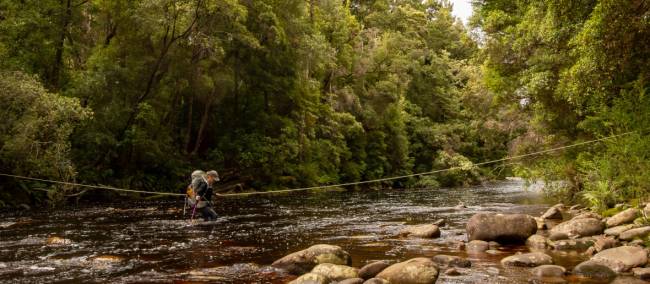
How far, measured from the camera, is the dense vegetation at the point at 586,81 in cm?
1076

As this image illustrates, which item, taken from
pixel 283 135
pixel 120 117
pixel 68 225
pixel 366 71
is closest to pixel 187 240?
pixel 68 225

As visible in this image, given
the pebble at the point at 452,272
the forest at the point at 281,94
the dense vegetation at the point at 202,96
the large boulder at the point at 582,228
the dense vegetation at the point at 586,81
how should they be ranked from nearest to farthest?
the pebble at the point at 452,272
the dense vegetation at the point at 586,81
the large boulder at the point at 582,228
the forest at the point at 281,94
the dense vegetation at the point at 202,96

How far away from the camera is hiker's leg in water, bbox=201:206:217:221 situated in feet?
49.3

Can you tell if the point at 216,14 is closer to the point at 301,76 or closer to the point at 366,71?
the point at 301,76

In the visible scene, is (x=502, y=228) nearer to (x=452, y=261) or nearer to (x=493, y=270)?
(x=452, y=261)

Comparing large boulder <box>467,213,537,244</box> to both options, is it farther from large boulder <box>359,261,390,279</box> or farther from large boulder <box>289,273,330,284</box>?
large boulder <box>289,273,330,284</box>

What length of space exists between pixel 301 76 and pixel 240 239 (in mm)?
23266

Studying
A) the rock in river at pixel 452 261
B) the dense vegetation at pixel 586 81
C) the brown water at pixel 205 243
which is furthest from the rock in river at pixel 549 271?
the dense vegetation at pixel 586 81

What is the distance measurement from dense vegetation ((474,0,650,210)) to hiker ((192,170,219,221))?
28.4 feet

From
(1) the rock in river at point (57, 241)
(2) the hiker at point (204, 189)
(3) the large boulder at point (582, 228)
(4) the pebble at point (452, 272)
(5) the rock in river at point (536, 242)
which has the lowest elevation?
(4) the pebble at point (452, 272)

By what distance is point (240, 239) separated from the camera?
1258cm

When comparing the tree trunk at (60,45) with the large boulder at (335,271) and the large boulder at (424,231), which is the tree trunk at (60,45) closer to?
the large boulder at (424,231)

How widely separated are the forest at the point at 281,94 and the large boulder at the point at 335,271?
20.7ft

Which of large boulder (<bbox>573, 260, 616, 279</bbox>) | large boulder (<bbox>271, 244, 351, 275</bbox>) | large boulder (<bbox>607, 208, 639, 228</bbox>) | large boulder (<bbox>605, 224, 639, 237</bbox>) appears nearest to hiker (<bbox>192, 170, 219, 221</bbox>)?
large boulder (<bbox>271, 244, 351, 275</bbox>)
